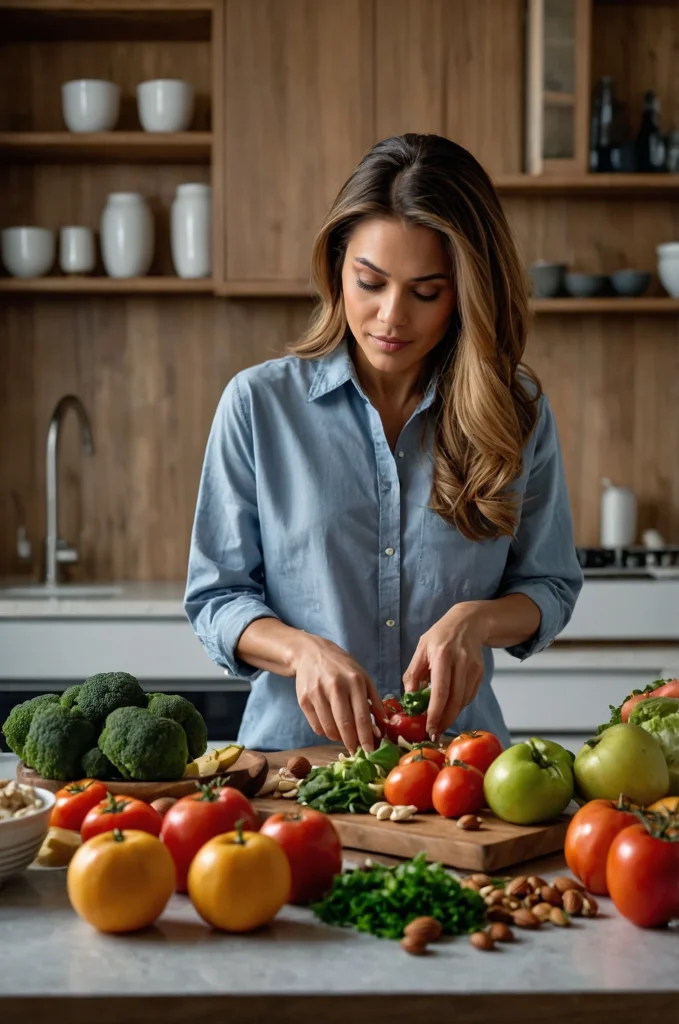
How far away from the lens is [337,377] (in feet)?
6.35

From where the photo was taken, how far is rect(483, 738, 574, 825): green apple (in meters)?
1.34

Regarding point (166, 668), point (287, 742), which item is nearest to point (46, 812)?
point (287, 742)

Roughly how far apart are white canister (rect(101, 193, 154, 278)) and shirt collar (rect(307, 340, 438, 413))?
1.87 m

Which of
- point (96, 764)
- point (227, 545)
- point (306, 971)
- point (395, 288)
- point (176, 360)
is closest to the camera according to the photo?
point (306, 971)

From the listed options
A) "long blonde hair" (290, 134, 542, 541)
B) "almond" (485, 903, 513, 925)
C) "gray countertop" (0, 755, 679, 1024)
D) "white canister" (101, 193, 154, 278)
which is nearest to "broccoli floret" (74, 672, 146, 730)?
"gray countertop" (0, 755, 679, 1024)

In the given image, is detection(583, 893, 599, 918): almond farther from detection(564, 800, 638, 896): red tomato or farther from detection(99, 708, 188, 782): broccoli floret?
detection(99, 708, 188, 782): broccoli floret

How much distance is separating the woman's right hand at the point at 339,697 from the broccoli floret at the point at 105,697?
211mm

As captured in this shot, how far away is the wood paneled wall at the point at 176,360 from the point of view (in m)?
3.87

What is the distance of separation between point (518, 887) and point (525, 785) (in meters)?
0.18

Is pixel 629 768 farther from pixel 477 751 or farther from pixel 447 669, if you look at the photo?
pixel 447 669

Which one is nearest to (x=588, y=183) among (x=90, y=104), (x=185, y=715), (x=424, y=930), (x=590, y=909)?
(x=90, y=104)

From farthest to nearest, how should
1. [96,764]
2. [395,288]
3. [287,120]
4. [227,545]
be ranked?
[287,120] → [227,545] → [395,288] → [96,764]

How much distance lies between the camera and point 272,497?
→ 191 cm

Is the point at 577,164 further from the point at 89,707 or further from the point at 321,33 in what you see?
the point at 89,707
